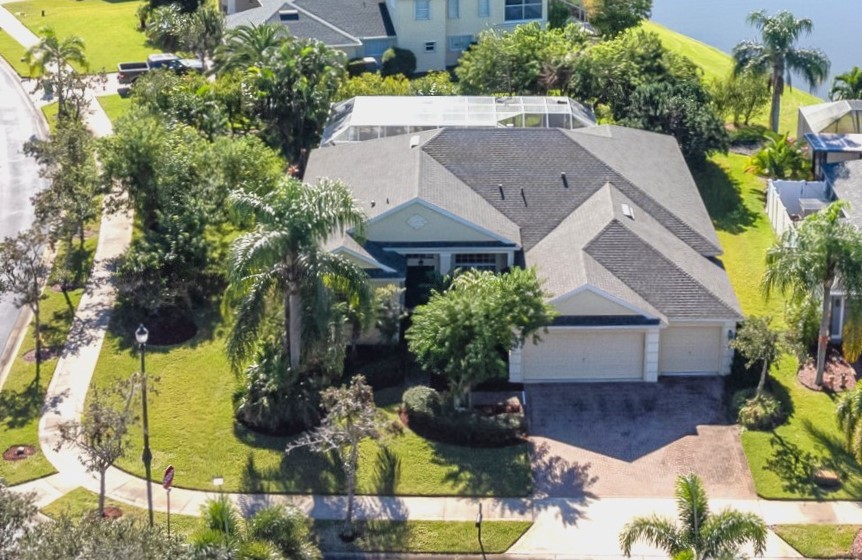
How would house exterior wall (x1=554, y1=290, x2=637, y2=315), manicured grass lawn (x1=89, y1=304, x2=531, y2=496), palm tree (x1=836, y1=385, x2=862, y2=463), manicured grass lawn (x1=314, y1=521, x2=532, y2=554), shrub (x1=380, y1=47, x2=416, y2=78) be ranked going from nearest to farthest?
palm tree (x1=836, y1=385, x2=862, y2=463)
manicured grass lawn (x1=314, y1=521, x2=532, y2=554)
manicured grass lawn (x1=89, y1=304, x2=531, y2=496)
house exterior wall (x1=554, y1=290, x2=637, y2=315)
shrub (x1=380, y1=47, x2=416, y2=78)

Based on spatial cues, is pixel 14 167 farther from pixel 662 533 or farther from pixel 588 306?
pixel 662 533

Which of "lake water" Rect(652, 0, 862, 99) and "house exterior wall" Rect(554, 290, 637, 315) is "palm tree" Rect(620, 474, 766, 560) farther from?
"lake water" Rect(652, 0, 862, 99)

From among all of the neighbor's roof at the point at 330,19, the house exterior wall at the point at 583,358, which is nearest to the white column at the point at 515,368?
the house exterior wall at the point at 583,358

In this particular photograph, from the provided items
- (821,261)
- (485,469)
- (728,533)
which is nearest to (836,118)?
(821,261)

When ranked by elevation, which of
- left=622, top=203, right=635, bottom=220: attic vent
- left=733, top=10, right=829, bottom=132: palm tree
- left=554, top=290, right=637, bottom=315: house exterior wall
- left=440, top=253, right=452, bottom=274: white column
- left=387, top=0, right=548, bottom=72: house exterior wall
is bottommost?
left=554, top=290, right=637, bottom=315: house exterior wall

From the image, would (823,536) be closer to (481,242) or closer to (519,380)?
(519,380)

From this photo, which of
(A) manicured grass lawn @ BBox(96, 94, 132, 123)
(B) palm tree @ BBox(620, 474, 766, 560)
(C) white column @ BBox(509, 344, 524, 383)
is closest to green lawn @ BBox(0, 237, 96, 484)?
(C) white column @ BBox(509, 344, 524, 383)

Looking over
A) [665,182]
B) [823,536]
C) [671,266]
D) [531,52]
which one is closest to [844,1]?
[531,52]
